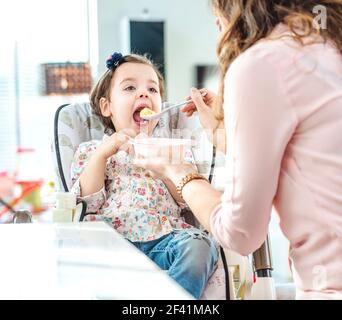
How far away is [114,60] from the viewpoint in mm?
1911

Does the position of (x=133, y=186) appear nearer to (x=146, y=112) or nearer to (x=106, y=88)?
(x=146, y=112)

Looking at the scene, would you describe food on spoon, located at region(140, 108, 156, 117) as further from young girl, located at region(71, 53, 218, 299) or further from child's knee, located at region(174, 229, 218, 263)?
child's knee, located at region(174, 229, 218, 263)

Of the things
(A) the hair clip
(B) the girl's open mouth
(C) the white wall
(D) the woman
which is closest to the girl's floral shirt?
(B) the girl's open mouth

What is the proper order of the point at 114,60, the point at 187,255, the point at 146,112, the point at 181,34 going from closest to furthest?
1. the point at 187,255
2. the point at 146,112
3. the point at 114,60
4. the point at 181,34

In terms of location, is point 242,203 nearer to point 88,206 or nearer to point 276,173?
point 276,173

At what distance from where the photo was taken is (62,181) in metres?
1.80

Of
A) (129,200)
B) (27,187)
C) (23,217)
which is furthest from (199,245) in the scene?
(27,187)

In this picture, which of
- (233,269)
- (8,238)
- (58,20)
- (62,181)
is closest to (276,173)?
(8,238)

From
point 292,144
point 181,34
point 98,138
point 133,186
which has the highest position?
point 181,34

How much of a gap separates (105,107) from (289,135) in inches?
46.6

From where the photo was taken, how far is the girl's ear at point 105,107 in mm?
1917

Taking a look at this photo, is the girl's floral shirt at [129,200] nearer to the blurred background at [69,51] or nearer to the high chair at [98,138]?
the high chair at [98,138]

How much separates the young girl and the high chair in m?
0.03
